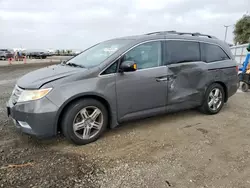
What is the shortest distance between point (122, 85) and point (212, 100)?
7.73ft

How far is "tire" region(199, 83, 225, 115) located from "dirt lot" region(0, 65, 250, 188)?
1.78 feet

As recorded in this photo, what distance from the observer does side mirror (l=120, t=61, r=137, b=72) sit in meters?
3.57

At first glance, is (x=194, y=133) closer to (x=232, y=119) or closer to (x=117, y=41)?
(x=232, y=119)

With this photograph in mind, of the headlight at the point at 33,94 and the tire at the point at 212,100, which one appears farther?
the tire at the point at 212,100

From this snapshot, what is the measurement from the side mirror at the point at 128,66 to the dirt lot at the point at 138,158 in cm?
112

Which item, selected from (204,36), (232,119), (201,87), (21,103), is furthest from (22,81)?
(232,119)

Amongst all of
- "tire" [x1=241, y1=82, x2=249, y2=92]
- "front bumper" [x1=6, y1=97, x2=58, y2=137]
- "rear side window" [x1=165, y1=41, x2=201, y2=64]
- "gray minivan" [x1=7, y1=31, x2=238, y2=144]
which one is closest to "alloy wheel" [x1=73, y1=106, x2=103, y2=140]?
"gray minivan" [x1=7, y1=31, x2=238, y2=144]

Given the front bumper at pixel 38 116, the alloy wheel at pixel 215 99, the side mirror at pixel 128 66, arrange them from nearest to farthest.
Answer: the front bumper at pixel 38 116 → the side mirror at pixel 128 66 → the alloy wheel at pixel 215 99

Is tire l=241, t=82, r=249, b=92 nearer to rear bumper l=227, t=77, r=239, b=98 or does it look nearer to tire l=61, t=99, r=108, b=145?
rear bumper l=227, t=77, r=239, b=98

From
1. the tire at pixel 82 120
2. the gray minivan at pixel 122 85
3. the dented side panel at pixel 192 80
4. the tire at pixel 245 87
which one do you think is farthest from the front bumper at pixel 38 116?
the tire at pixel 245 87

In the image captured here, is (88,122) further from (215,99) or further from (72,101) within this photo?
(215,99)

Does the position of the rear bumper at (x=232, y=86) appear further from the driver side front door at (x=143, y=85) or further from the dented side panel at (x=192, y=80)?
the driver side front door at (x=143, y=85)

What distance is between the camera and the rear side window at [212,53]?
476 centimetres

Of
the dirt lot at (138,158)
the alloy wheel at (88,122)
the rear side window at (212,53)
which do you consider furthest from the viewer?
the rear side window at (212,53)
